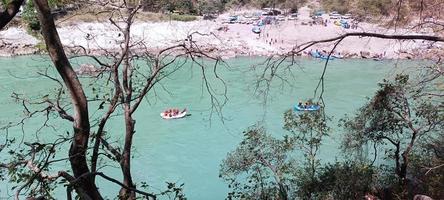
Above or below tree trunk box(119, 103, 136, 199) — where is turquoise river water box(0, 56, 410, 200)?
below

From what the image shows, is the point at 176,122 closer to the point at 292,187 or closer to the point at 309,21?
the point at 292,187

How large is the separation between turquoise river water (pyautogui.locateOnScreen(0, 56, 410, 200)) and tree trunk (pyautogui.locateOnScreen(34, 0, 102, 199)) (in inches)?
231

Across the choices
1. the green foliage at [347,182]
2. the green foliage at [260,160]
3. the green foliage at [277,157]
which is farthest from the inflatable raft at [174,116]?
the green foliage at [347,182]

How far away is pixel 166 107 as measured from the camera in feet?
64.8

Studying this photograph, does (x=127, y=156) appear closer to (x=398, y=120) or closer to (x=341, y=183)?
(x=341, y=183)

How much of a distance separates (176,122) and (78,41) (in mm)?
16668

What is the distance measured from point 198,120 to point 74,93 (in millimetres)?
15291

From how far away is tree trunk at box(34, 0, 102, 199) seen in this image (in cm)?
255

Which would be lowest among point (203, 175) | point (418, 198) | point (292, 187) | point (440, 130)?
point (203, 175)

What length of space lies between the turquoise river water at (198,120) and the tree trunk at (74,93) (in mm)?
5861


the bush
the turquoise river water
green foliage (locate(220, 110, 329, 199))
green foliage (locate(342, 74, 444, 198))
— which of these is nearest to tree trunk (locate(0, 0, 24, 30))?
green foliage (locate(220, 110, 329, 199))

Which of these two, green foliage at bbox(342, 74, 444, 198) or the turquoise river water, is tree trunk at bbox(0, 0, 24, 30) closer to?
the turquoise river water

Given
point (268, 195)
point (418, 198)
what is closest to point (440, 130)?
point (268, 195)

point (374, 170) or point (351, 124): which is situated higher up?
point (351, 124)
